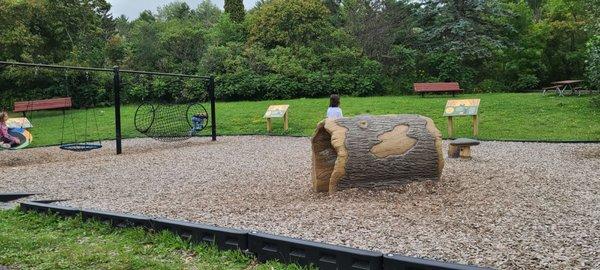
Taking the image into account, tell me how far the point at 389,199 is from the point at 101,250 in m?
3.08

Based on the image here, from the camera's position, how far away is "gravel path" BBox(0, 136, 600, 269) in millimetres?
3938

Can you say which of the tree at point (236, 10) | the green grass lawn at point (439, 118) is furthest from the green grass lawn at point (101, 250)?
the tree at point (236, 10)

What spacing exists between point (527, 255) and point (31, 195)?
591 cm

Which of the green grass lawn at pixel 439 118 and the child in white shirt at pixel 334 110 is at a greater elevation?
the child in white shirt at pixel 334 110

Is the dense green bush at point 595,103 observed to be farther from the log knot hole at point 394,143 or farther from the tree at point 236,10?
the tree at point 236,10

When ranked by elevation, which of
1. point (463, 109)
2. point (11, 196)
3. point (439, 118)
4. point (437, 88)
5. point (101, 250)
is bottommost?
point (11, 196)

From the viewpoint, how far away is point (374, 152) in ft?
19.9

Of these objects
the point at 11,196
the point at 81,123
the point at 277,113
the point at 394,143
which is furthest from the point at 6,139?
the point at 81,123

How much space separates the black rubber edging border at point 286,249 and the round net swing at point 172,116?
7287 millimetres

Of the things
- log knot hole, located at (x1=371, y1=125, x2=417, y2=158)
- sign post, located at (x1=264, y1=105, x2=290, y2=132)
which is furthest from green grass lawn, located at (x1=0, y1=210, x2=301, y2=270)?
sign post, located at (x1=264, y1=105, x2=290, y2=132)

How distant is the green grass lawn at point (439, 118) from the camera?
13.0m

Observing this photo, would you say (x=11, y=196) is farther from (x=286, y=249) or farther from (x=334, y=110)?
(x=334, y=110)

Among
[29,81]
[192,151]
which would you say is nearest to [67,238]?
[192,151]

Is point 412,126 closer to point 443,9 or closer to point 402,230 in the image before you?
point 402,230
